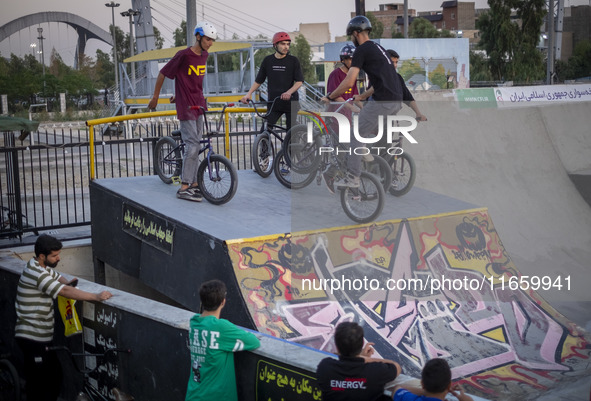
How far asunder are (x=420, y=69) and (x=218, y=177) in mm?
28472

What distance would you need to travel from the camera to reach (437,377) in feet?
10.4

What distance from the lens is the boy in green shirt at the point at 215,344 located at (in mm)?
4184

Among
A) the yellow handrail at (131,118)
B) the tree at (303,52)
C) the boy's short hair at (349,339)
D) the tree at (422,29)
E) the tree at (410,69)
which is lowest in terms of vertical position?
the boy's short hair at (349,339)

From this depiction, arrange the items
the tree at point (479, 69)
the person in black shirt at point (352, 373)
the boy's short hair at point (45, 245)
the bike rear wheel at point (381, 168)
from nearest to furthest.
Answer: the person in black shirt at point (352, 373)
the boy's short hair at point (45, 245)
the bike rear wheel at point (381, 168)
the tree at point (479, 69)

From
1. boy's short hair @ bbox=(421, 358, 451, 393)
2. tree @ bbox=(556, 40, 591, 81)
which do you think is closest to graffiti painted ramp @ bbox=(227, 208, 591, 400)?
boy's short hair @ bbox=(421, 358, 451, 393)

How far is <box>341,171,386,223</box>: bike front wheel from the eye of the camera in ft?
22.7

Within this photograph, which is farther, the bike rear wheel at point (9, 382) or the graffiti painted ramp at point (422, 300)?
the graffiti painted ramp at point (422, 300)

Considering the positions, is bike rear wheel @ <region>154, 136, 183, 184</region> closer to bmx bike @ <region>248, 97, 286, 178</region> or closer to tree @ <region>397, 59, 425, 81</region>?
bmx bike @ <region>248, 97, 286, 178</region>

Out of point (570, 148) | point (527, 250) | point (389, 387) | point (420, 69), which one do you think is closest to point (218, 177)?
point (389, 387)

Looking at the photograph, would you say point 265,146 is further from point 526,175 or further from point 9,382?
point 526,175

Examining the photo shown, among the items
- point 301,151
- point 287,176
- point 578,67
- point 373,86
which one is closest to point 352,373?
point 373,86

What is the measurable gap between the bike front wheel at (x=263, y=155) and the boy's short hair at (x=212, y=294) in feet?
15.6

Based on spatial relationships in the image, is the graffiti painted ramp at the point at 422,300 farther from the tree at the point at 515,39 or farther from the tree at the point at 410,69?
the tree at the point at 515,39

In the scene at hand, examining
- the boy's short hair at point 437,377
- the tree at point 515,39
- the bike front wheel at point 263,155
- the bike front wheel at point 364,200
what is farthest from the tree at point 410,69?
the boy's short hair at point 437,377
